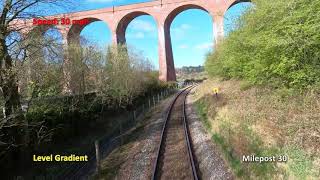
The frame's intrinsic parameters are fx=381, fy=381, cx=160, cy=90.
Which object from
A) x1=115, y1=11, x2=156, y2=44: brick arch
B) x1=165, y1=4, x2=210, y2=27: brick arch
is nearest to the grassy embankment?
x1=165, y1=4, x2=210, y2=27: brick arch

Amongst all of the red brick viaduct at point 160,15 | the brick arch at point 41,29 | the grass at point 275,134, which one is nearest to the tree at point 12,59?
the brick arch at point 41,29

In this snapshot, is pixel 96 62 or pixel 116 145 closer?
pixel 116 145

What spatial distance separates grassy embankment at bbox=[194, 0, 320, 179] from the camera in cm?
814

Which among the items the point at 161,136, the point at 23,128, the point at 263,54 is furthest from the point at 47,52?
the point at 263,54

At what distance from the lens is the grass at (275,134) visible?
25.5 ft

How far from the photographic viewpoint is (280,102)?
1133 centimetres

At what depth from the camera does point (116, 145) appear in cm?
1817

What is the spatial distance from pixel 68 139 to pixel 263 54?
36.4ft

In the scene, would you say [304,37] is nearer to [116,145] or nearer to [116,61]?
[116,145]

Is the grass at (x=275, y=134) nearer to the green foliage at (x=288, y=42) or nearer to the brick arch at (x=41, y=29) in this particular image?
the green foliage at (x=288, y=42)

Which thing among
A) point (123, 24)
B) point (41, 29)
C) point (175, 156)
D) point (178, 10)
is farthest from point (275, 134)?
point (123, 24)

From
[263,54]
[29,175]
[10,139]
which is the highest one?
[263,54]

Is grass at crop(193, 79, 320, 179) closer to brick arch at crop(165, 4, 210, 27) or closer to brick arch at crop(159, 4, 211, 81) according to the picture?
brick arch at crop(165, 4, 210, 27)

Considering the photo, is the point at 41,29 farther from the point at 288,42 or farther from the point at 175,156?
the point at 288,42
